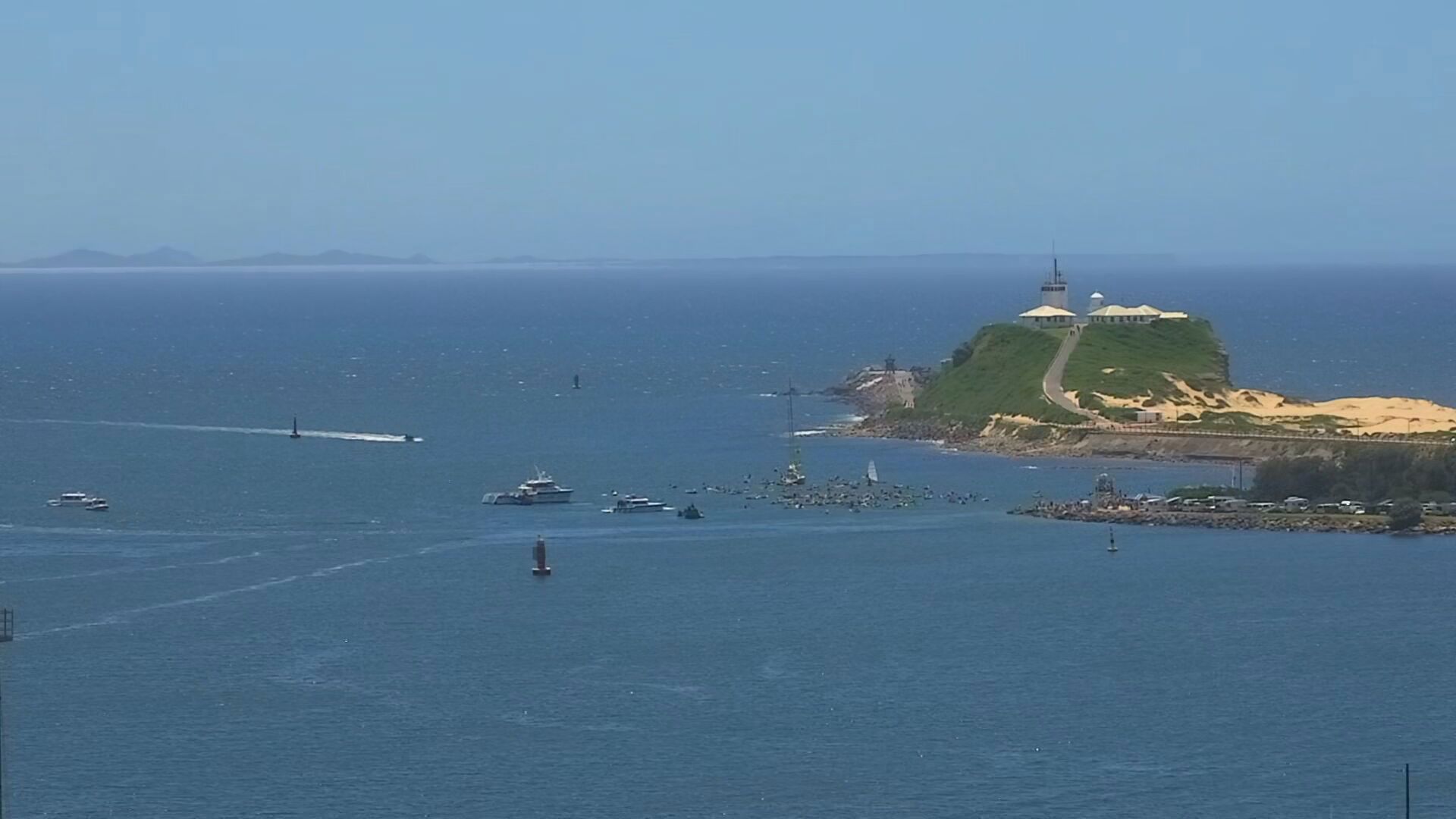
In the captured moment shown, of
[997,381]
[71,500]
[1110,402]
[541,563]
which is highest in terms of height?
[997,381]

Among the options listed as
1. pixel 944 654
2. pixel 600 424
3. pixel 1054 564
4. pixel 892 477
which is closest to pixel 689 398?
pixel 600 424

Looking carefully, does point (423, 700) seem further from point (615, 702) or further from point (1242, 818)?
point (1242, 818)

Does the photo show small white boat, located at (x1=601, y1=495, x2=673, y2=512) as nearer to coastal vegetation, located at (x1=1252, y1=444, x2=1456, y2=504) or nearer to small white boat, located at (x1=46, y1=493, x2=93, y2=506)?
small white boat, located at (x1=46, y1=493, x2=93, y2=506)

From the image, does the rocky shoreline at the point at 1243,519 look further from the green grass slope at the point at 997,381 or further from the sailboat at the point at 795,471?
the green grass slope at the point at 997,381

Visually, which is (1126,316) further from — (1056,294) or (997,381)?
(997,381)

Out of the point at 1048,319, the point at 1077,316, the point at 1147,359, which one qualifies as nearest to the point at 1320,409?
the point at 1147,359

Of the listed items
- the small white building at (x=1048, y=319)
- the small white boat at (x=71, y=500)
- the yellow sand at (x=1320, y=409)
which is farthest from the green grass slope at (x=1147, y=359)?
the small white boat at (x=71, y=500)

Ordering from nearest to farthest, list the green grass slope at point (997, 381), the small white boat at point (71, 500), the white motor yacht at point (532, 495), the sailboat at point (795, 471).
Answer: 1. the small white boat at point (71, 500)
2. the white motor yacht at point (532, 495)
3. the sailboat at point (795, 471)
4. the green grass slope at point (997, 381)
